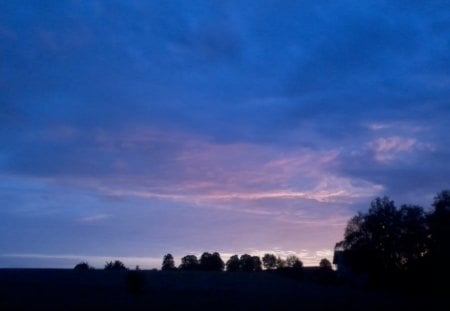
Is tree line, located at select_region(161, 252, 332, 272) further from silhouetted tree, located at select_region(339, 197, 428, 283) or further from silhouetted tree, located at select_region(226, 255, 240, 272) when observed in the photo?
silhouetted tree, located at select_region(339, 197, 428, 283)

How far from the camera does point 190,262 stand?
169125mm

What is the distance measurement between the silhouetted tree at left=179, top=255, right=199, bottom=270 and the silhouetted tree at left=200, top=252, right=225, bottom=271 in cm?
176

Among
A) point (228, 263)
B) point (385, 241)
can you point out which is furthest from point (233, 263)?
point (385, 241)

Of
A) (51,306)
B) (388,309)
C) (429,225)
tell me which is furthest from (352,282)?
(51,306)

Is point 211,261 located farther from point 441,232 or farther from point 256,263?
point 441,232

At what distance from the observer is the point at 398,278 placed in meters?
82.2

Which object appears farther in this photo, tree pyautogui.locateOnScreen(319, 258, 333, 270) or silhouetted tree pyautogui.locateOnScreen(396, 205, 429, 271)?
tree pyautogui.locateOnScreen(319, 258, 333, 270)

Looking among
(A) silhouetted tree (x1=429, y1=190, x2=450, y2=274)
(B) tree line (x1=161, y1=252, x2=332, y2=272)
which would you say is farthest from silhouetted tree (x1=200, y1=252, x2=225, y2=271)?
(A) silhouetted tree (x1=429, y1=190, x2=450, y2=274)

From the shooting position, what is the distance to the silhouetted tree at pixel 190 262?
543ft

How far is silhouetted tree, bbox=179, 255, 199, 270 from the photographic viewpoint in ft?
543

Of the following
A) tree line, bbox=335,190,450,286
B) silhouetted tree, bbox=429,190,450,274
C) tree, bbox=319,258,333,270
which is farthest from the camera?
tree, bbox=319,258,333,270

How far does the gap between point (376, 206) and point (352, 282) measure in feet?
48.5

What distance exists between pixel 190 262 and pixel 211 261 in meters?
6.24

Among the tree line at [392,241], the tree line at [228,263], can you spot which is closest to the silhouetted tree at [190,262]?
the tree line at [228,263]
